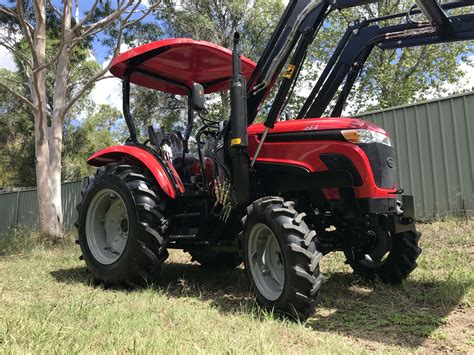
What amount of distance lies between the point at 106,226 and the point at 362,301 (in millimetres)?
3125

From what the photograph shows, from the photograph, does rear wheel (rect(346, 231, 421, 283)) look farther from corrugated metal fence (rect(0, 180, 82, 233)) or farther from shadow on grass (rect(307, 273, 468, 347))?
corrugated metal fence (rect(0, 180, 82, 233))

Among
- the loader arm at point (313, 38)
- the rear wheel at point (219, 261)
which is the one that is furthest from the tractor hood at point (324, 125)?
the rear wheel at point (219, 261)

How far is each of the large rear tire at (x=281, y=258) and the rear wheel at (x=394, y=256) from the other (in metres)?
1.14

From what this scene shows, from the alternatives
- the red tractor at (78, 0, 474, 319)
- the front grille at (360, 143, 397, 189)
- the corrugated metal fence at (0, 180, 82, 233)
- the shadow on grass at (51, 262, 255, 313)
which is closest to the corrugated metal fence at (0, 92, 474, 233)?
the red tractor at (78, 0, 474, 319)

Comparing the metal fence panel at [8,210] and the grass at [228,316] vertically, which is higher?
the metal fence panel at [8,210]

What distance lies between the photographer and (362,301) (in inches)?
168

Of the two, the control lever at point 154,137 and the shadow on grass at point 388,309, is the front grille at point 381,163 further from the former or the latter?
the control lever at point 154,137

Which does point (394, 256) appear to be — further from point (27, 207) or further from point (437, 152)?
point (27, 207)

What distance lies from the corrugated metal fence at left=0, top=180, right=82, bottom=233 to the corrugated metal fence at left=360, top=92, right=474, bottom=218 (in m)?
10.2

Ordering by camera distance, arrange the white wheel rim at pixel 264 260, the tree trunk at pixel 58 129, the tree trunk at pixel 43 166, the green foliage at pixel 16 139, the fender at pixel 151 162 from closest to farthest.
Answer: the white wheel rim at pixel 264 260, the fender at pixel 151 162, the tree trunk at pixel 43 166, the tree trunk at pixel 58 129, the green foliage at pixel 16 139

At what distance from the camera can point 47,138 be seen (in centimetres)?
1093

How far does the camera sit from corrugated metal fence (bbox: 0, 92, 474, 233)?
792 cm

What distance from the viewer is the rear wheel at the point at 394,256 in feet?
15.0

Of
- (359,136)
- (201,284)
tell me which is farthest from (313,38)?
(201,284)
